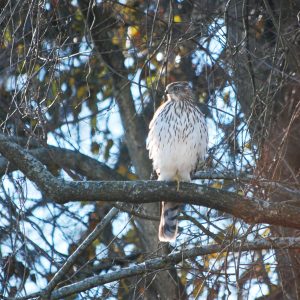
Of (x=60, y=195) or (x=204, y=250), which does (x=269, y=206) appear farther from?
(x=60, y=195)

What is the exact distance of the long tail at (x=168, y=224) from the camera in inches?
248

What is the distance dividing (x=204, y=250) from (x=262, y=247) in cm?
39

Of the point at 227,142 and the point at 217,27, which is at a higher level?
the point at 217,27

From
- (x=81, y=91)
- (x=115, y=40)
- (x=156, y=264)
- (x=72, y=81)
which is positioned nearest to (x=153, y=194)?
(x=156, y=264)

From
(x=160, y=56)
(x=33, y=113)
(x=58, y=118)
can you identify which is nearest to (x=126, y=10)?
(x=160, y=56)

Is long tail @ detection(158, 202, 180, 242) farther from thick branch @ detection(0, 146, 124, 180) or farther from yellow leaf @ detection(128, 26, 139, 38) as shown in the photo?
yellow leaf @ detection(128, 26, 139, 38)

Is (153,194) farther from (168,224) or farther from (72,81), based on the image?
(72,81)

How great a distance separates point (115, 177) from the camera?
771cm

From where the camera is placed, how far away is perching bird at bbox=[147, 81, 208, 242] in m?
6.37

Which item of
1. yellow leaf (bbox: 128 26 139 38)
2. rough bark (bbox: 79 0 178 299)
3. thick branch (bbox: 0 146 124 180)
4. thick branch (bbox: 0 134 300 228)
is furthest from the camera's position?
rough bark (bbox: 79 0 178 299)

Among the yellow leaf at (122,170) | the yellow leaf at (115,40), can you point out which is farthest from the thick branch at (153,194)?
the yellow leaf at (122,170)

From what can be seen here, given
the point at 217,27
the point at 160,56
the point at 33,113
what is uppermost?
the point at 160,56

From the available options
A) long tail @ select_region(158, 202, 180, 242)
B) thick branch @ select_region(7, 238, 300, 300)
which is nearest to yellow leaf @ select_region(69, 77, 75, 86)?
long tail @ select_region(158, 202, 180, 242)

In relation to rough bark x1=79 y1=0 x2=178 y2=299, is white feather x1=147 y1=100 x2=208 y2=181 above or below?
below
